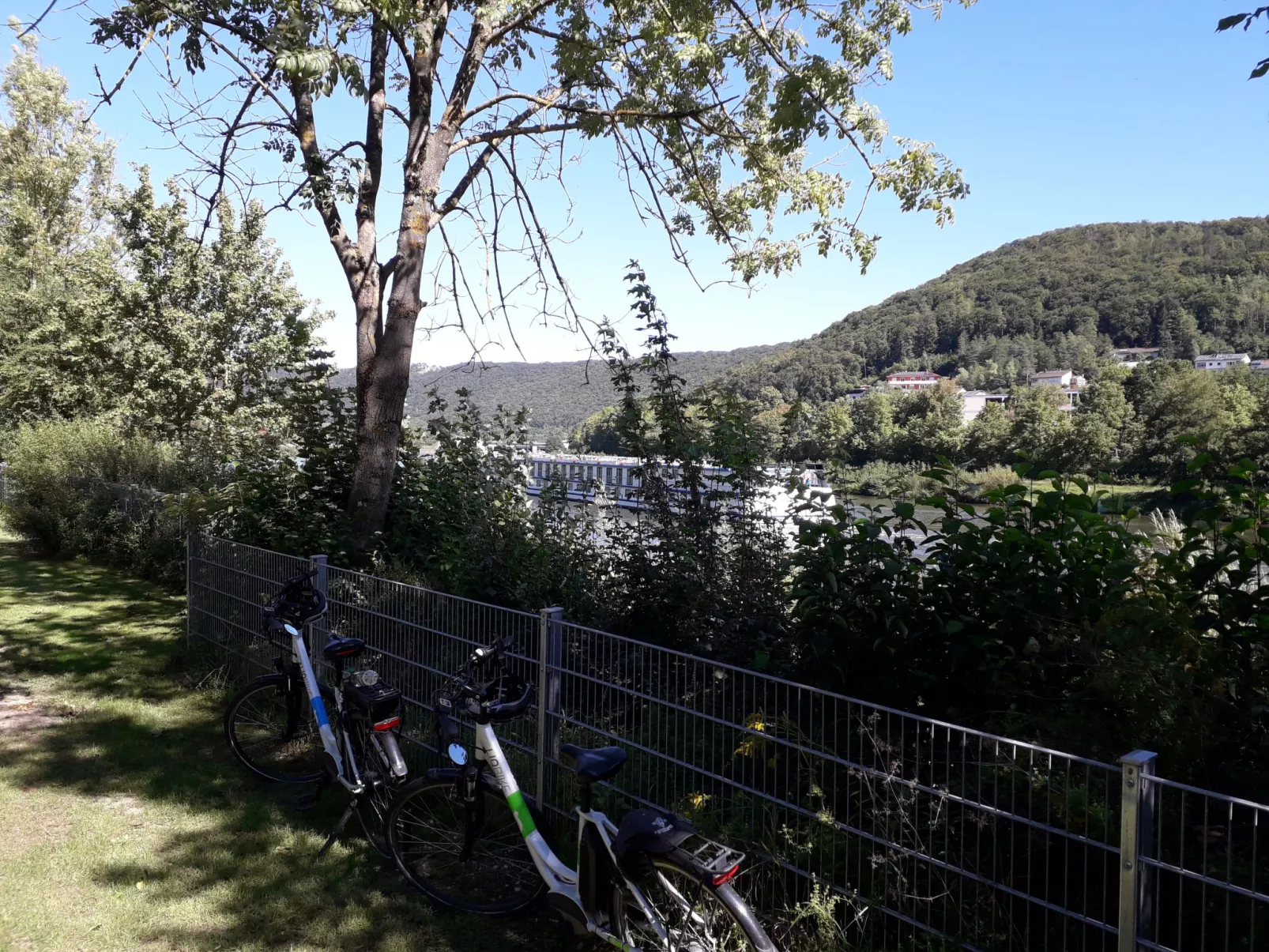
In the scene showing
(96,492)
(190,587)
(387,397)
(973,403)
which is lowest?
(190,587)

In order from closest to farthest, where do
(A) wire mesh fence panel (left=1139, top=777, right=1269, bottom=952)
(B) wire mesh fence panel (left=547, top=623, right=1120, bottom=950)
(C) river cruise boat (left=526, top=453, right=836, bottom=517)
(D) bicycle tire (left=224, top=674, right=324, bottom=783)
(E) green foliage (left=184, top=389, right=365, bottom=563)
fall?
(A) wire mesh fence panel (left=1139, top=777, right=1269, bottom=952), (B) wire mesh fence panel (left=547, top=623, right=1120, bottom=950), (C) river cruise boat (left=526, top=453, right=836, bottom=517), (D) bicycle tire (left=224, top=674, right=324, bottom=783), (E) green foliage (left=184, top=389, right=365, bottom=563)

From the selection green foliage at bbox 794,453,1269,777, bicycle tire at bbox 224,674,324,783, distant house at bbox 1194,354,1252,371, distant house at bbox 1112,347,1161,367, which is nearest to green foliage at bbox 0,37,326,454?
bicycle tire at bbox 224,674,324,783

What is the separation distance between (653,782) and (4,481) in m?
18.3

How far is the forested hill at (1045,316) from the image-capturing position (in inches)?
928

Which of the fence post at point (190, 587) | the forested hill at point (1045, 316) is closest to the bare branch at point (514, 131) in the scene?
the fence post at point (190, 587)

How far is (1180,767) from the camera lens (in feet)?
10.3

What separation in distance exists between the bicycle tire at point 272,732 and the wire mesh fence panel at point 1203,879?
4284 millimetres

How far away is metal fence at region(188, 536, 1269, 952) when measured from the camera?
7.95ft

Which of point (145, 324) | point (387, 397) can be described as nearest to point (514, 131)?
point (387, 397)

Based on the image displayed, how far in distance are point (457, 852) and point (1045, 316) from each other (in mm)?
24471

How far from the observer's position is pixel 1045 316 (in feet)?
80.8

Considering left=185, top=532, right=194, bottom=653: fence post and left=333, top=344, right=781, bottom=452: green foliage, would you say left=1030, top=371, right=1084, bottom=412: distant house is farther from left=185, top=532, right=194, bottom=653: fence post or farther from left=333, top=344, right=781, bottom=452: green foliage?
left=185, top=532, right=194, bottom=653: fence post

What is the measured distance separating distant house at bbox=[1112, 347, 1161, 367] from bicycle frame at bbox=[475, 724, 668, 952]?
19.6m

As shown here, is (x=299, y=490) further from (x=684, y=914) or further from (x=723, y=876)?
(x=723, y=876)
